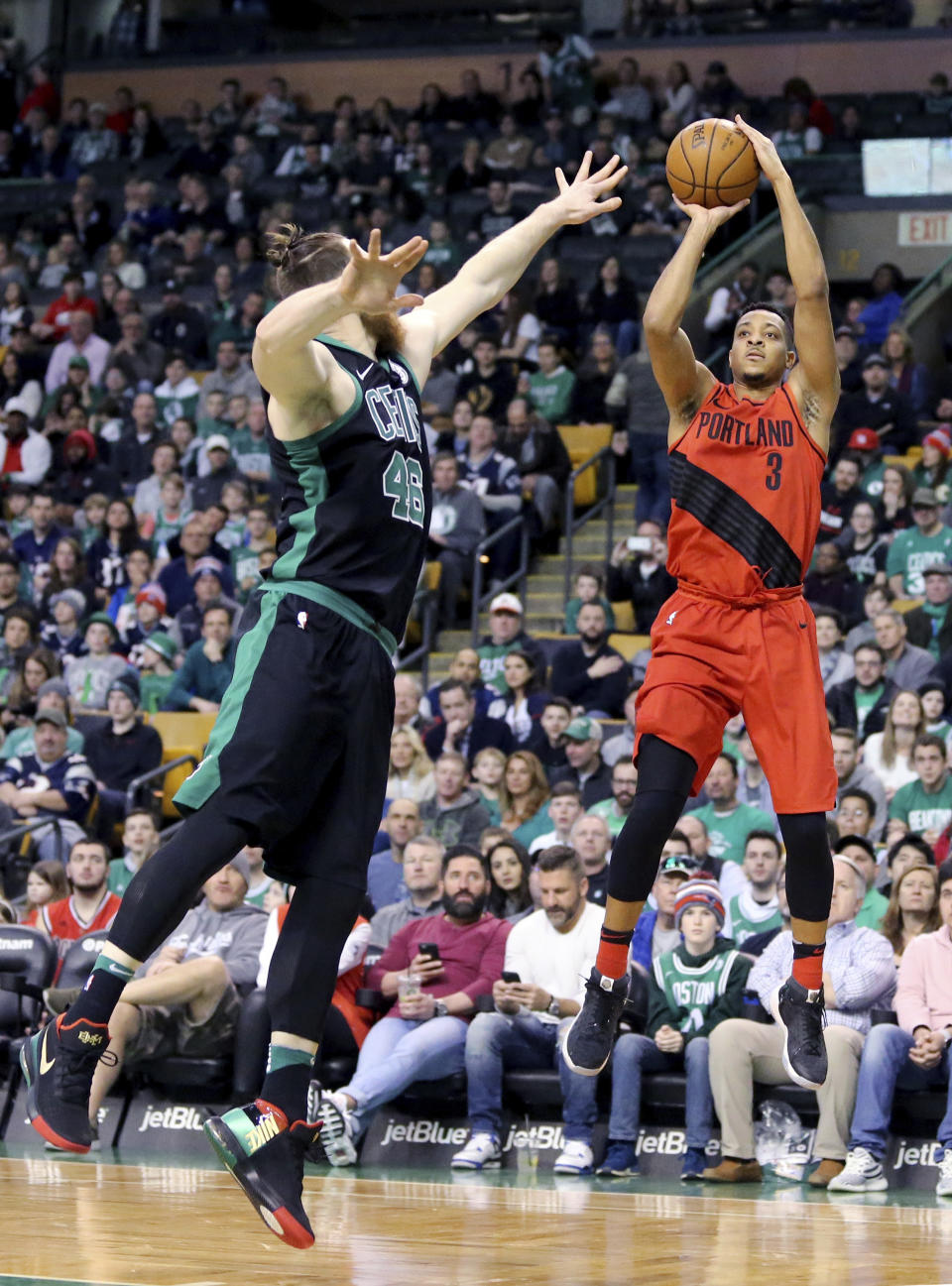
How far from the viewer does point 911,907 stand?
354 inches

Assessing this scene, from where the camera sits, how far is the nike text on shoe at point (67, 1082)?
497 cm

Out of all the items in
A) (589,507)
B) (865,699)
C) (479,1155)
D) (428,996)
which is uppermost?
(589,507)

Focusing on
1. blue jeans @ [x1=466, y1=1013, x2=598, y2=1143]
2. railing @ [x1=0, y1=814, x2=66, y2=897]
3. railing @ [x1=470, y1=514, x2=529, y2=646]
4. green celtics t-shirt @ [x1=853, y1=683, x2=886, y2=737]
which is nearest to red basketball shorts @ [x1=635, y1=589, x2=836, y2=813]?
blue jeans @ [x1=466, y1=1013, x2=598, y2=1143]

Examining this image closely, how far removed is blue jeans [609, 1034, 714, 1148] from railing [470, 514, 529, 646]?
6.11 metres

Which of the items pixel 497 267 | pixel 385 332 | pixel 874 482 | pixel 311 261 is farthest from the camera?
pixel 874 482

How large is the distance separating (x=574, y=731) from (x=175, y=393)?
7.76 metres

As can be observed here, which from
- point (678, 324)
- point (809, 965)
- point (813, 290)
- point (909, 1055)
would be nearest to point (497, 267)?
point (678, 324)

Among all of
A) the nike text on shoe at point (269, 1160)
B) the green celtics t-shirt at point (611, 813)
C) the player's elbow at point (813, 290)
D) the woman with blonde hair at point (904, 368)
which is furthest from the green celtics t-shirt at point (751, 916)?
the woman with blonde hair at point (904, 368)

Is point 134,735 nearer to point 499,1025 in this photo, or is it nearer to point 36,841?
point 36,841

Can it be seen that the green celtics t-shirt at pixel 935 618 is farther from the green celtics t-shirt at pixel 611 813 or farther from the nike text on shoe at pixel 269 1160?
the nike text on shoe at pixel 269 1160

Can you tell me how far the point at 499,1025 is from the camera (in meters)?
9.05

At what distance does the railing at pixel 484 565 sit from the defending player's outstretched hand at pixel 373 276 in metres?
10.00

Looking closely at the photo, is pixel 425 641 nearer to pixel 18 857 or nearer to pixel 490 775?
pixel 490 775

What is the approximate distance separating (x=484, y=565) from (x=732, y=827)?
5173 millimetres
